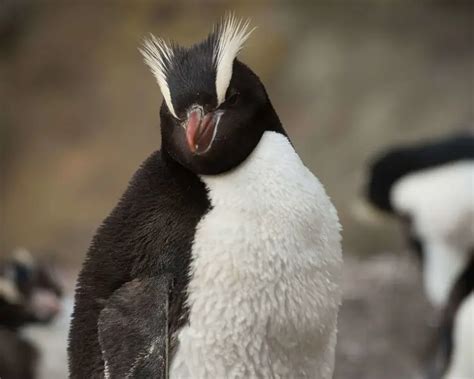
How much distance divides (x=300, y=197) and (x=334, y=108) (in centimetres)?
250

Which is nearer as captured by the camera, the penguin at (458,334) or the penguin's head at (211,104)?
the penguin's head at (211,104)

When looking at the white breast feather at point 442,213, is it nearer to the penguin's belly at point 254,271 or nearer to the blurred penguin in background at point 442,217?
the blurred penguin in background at point 442,217

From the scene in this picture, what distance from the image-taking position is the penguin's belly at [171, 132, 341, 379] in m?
0.81

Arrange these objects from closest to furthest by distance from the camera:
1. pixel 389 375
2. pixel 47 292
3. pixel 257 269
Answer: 1. pixel 257 269
2. pixel 47 292
3. pixel 389 375

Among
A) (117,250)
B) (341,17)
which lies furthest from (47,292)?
(341,17)

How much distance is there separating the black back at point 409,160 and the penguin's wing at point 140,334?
1300 mm

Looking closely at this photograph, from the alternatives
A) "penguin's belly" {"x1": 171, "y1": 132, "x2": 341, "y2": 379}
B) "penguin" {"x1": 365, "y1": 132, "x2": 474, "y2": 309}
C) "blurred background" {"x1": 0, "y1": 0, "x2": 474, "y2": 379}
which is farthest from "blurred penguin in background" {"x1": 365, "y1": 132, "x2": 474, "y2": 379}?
"penguin's belly" {"x1": 171, "y1": 132, "x2": 341, "y2": 379}

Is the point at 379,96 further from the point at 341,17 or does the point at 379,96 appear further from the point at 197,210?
the point at 197,210

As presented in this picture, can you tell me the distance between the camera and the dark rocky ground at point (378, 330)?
1.79 meters

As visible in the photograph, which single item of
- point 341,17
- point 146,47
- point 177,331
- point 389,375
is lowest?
point 389,375

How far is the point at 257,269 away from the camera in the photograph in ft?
2.66

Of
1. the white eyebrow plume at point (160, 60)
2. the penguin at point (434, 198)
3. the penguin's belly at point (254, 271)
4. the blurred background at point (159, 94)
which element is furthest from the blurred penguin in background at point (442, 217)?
the white eyebrow plume at point (160, 60)

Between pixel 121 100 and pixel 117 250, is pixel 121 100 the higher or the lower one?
the higher one

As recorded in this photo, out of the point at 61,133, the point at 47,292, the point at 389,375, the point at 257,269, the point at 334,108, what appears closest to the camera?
the point at 257,269
